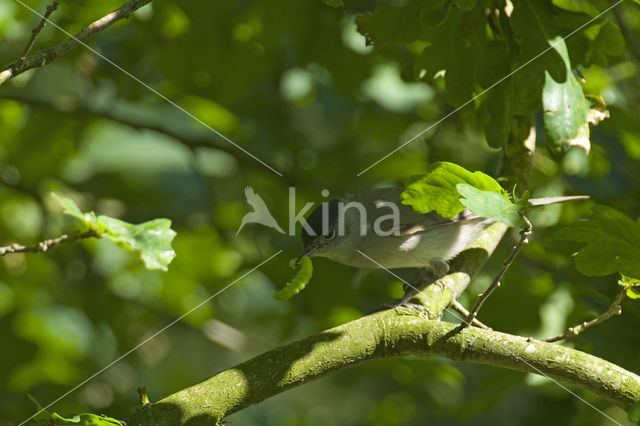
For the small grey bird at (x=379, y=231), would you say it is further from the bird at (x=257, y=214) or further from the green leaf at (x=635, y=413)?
the green leaf at (x=635, y=413)

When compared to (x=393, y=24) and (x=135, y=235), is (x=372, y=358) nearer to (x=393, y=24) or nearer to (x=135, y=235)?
(x=135, y=235)

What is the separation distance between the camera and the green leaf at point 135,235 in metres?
2.78

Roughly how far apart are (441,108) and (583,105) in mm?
2336

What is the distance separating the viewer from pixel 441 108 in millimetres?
5379

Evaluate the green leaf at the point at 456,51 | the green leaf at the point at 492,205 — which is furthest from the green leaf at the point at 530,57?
the green leaf at the point at 492,205

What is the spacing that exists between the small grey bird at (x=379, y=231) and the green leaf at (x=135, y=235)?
6.02ft

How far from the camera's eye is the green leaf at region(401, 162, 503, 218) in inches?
91.0

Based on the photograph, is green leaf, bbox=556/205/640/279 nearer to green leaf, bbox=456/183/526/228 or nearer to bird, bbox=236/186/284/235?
green leaf, bbox=456/183/526/228

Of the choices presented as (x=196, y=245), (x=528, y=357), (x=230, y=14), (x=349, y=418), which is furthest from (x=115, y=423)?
Result: (x=349, y=418)

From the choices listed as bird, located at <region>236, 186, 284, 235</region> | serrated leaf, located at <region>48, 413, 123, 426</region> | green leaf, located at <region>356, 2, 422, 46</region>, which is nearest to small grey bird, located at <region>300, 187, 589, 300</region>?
bird, located at <region>236, 186, 284, 235</region>

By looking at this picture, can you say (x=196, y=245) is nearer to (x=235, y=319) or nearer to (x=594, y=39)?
(x=235, y=319)

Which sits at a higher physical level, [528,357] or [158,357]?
[528,357]

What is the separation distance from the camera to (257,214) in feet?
17.6

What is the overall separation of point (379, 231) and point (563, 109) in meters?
2.01
